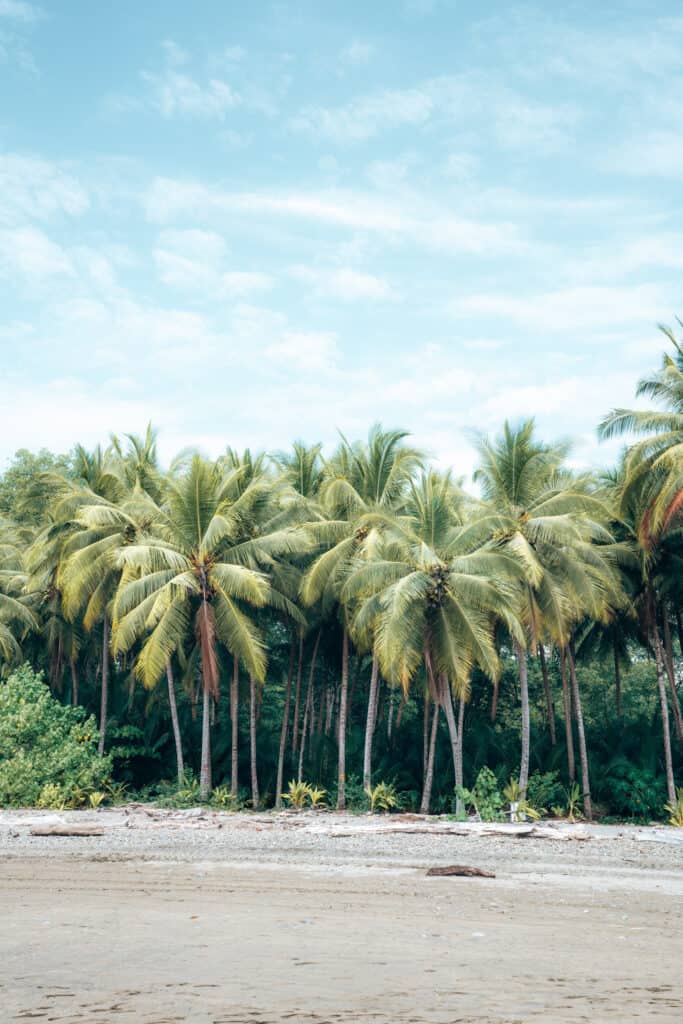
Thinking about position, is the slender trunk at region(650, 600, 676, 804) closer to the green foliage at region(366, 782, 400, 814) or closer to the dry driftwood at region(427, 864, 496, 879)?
the green foliage at region(366, 782, 400, 814)

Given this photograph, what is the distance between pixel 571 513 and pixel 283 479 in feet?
28.5

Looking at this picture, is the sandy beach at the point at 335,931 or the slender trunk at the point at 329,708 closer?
the sandy beach at the point at 335,931

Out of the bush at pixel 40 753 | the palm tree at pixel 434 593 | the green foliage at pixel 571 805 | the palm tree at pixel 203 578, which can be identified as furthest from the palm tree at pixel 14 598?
the green foliage at pixel 571 805

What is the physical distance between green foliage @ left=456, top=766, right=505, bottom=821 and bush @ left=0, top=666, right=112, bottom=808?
32.3 ft

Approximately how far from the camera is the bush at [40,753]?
22.7m

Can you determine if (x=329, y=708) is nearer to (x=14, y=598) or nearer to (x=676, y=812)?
(x=14, y=598)

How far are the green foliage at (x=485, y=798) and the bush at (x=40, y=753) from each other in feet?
32.3

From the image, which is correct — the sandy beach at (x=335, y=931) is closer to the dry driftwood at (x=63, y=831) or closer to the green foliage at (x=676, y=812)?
the dry driftwood at (x=63, y=831)

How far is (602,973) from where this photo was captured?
268 inches

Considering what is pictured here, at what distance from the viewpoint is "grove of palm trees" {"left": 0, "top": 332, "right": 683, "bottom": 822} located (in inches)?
807

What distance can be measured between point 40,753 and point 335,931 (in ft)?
54.6

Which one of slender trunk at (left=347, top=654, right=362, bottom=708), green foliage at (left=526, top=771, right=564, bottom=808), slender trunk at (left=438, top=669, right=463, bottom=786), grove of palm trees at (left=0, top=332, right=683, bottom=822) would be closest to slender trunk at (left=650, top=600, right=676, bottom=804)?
grove of palm trees at (left=0, top=332, right=683, bottom=822)

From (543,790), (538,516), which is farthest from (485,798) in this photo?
(538,516)

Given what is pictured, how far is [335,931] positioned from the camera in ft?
28.0
